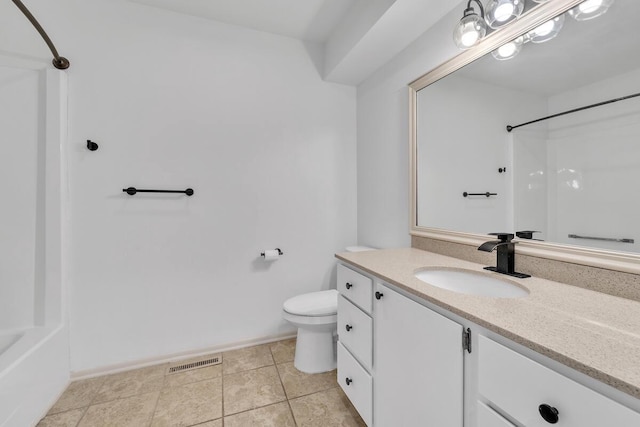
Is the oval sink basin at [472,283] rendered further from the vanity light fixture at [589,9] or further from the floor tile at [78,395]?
the floor tile at [78,395]

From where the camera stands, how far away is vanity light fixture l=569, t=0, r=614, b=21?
886mm

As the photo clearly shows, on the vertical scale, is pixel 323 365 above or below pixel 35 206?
below

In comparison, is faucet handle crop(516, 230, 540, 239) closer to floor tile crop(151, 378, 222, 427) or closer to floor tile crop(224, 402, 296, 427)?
floor tile crop(224, 402, 296, 427)

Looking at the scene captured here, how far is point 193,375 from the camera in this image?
1707 mm

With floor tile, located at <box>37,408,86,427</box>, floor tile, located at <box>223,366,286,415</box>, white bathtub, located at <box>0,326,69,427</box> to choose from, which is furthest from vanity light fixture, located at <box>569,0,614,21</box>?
floor tile, located at <box>37,408,86,427</box>

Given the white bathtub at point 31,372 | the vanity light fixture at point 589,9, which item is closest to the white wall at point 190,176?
the white bathtub at point 31,372

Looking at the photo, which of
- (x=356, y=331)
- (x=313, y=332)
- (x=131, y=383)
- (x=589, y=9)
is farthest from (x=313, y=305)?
(x=589, y=9)

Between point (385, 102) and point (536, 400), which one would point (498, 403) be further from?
point (385, 102)

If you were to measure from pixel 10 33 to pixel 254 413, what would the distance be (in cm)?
253

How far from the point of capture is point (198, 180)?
190cm

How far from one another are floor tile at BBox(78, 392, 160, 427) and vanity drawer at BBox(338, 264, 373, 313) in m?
1.22

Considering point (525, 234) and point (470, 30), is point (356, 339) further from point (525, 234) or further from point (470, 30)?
point (470, 30)

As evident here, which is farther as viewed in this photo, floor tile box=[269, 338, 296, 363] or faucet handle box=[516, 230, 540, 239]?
floor tile box=[269, 338, 296, 363]

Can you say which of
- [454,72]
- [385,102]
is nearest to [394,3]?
[454,72]
